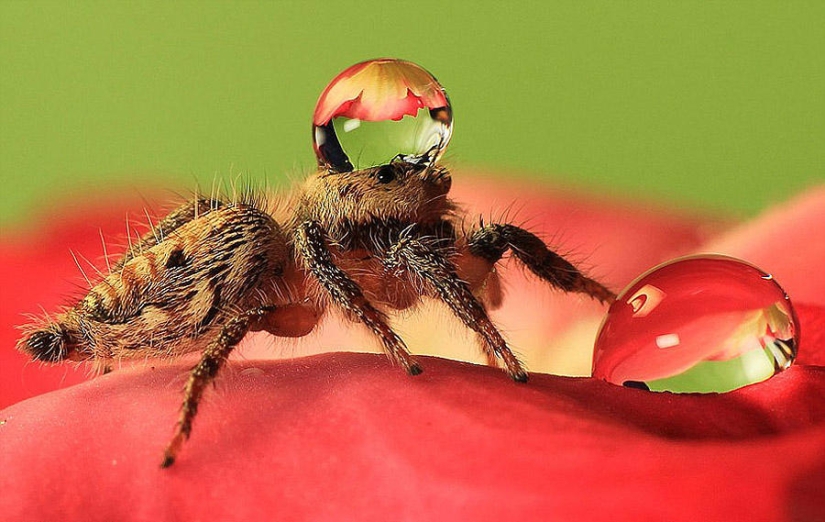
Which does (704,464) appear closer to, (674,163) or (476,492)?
(476,492)

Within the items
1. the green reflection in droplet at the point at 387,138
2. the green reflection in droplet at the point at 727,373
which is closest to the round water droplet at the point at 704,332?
the green reflection in droplet at the point at 727,373

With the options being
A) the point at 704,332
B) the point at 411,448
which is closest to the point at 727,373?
the point at 704,332

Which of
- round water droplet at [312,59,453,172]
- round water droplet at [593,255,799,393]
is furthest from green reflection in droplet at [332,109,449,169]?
round water droplet at [593,255,799,393]

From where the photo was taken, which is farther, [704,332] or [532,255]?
[532,255]

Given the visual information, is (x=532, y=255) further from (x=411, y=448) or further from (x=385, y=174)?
(x=411, y=448)

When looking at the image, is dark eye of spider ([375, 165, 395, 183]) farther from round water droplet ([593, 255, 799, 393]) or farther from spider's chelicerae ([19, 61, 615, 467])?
round water droplet ([593, 255, 799, 393])

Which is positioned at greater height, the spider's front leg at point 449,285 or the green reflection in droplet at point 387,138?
the green reflection in droplet at point 387,138

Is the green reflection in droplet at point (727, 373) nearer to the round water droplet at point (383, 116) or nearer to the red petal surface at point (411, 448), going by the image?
the red petal surface at point (411, 448)
